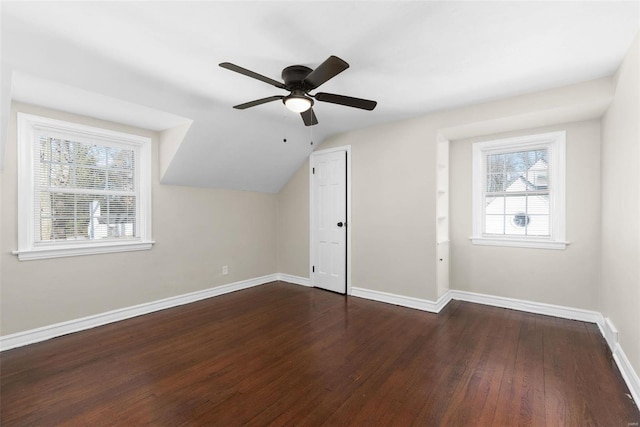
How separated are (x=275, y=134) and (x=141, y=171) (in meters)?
1.73

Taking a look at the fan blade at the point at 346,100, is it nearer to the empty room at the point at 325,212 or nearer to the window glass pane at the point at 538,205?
the empty room at the point at 325,212

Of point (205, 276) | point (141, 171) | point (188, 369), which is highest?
point (141, 171)

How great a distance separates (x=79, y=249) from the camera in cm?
302

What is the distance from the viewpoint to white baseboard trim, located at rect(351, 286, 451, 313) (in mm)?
3543

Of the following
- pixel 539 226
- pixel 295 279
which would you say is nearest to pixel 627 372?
pixel 539 226

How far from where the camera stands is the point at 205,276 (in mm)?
4195

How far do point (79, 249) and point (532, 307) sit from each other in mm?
5128

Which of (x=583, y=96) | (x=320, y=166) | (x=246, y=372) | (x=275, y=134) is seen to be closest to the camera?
(x=246, y=372)

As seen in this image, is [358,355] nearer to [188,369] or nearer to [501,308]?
[188,369]

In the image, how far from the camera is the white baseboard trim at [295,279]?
15.9ft

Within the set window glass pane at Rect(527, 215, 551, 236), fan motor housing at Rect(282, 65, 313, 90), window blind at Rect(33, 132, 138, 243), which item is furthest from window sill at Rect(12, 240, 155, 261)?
window glass pane at Rect(527, 215, 551, 236)

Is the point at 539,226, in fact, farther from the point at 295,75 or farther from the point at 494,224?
the point at 295,75

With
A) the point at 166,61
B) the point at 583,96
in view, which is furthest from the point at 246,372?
the point at 583,96

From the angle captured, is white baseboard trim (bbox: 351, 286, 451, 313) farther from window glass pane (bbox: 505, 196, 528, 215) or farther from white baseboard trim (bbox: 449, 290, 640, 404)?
window glass pane (bbox: 505, 196, 528, 215)
